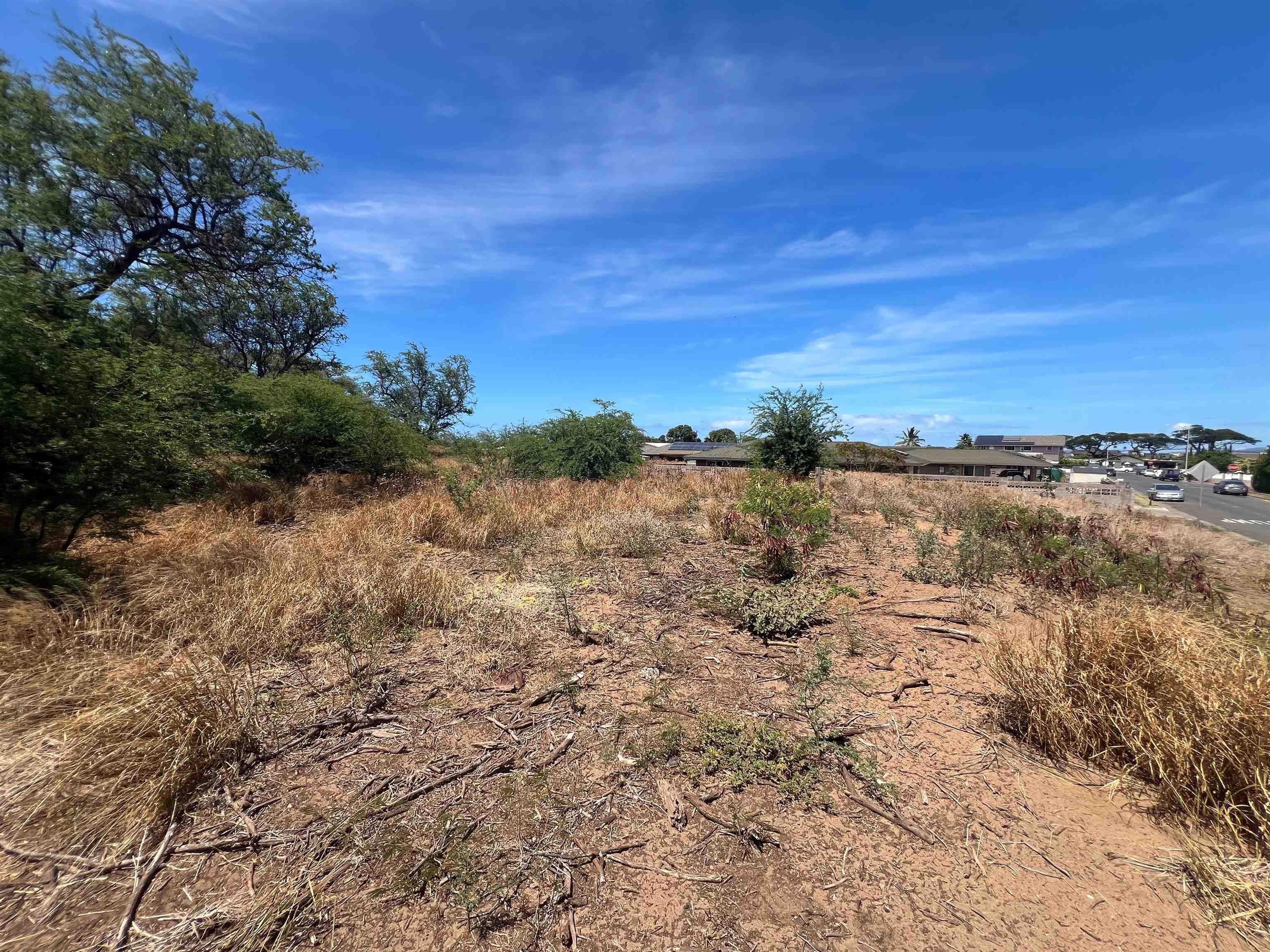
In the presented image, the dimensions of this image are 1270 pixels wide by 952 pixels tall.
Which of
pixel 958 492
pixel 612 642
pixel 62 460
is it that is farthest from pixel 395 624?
pixel 958 492

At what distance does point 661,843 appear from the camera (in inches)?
89.4

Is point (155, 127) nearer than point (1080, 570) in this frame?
No

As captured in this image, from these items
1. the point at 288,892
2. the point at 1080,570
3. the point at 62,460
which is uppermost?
the point at 62,460

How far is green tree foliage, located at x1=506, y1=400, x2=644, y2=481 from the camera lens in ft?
50.3

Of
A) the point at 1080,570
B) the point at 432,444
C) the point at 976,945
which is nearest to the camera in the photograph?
the point at 976,945

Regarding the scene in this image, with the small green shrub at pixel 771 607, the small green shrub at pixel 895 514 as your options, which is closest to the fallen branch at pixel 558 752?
the small green shrub at pixel 771 607

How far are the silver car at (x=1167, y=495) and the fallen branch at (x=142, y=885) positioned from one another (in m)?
52.2

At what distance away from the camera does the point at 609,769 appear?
2.72 m

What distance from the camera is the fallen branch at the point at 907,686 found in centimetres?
352

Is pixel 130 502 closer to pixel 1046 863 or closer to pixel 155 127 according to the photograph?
pixel 1046 863

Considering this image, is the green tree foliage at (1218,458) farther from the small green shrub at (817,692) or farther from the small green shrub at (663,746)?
the small green shrub at (663,746)

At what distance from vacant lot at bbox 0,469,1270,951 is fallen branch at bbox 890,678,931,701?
0.8 inches

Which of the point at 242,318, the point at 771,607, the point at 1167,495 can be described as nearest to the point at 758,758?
the point at 771,607

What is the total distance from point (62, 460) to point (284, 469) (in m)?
7.39
